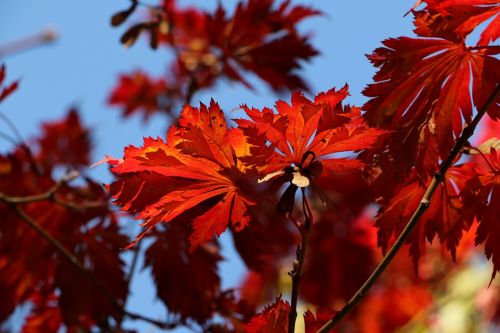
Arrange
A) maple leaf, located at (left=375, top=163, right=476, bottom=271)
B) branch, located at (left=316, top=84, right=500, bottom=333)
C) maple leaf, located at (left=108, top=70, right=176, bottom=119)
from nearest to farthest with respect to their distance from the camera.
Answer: branch, located at (left=316, top=84, right=500, bottom=333)
maple leaf, located at (left=375, top=163, right=476, bottom=271)
maple leaf, located at (left=108, top=70, right=176, bottom=119)

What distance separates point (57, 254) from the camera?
1338mm

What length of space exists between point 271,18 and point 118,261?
2.27 feet

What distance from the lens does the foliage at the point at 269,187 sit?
2.51 ft

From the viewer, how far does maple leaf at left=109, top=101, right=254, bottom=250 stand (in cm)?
78

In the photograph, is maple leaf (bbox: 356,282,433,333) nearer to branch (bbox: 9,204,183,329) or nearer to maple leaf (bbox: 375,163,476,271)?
branch (bbox: 9,204,183,329)

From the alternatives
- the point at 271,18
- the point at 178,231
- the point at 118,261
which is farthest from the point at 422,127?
the point at 271,18

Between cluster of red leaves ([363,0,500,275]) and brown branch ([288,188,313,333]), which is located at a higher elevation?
cluster of red leaves ([363,0,500,275])

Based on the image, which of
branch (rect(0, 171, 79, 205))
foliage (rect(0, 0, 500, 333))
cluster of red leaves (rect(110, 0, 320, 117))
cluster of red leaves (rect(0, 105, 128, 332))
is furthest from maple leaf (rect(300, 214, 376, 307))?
branch (rect(0, 171, 79, 205))

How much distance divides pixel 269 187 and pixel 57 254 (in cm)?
67

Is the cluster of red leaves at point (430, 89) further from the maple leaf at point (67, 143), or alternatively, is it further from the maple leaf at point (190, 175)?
the maple leaf at point (67, 143)

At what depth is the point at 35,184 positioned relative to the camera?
61.6 inches

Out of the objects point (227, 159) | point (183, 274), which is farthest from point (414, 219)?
point (183, 274)

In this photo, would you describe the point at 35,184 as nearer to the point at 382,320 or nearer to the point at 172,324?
the point at 172,324

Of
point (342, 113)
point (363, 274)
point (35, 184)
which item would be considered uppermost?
point (363, 274)
